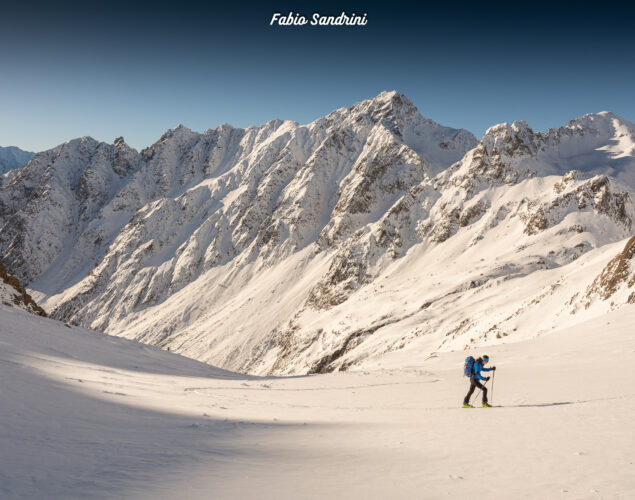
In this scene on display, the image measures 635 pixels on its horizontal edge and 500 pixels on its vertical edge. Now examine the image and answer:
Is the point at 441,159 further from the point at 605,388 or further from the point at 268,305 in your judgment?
the point at 605,388

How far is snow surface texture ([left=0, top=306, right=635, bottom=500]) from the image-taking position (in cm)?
584

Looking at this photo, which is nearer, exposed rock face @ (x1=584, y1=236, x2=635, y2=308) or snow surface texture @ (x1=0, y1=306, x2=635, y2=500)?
snow surface texture @ (x1=0, y1=306, x2=635, y2=500)

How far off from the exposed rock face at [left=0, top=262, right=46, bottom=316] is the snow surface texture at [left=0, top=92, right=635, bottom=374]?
44795mm

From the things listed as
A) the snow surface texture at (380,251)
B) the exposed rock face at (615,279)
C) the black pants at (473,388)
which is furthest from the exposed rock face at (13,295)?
the exposed rock face at (615,279)

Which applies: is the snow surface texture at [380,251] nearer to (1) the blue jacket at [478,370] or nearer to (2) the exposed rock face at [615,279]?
(2) the exposed rock face at [615,279]

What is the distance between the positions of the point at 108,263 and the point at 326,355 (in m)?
149

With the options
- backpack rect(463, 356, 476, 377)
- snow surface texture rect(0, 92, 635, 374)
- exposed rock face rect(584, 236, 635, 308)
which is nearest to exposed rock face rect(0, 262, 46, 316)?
backpack rect(463, 356, 476, 377)

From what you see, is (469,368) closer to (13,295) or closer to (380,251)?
(13,295)

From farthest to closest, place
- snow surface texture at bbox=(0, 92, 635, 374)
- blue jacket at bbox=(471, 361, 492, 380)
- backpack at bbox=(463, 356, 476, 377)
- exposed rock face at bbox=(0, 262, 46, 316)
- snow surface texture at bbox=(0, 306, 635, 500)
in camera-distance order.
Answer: snow surface texture at bbox=(0, 92, 635, 374) < exposed rock face at bbox=(0, 262, 46, 316) < backpack at bbox=(463, 356, 476, 377) < blue jacket at bbox=(471, 361, 492, 380) < snow surface texture at bbox=(0, 306, 635, 500)

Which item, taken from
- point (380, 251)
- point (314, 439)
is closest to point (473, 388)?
point (314, 439)

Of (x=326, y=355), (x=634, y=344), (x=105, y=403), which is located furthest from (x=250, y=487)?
(x=326, y=355)

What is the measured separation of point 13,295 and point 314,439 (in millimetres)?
34740

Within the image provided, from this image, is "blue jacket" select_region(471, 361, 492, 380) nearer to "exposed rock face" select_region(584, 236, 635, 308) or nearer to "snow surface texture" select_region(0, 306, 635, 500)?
"snow surface texture" select_region(0, 306, 635, 500)

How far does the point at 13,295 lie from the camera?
33.6 metres
